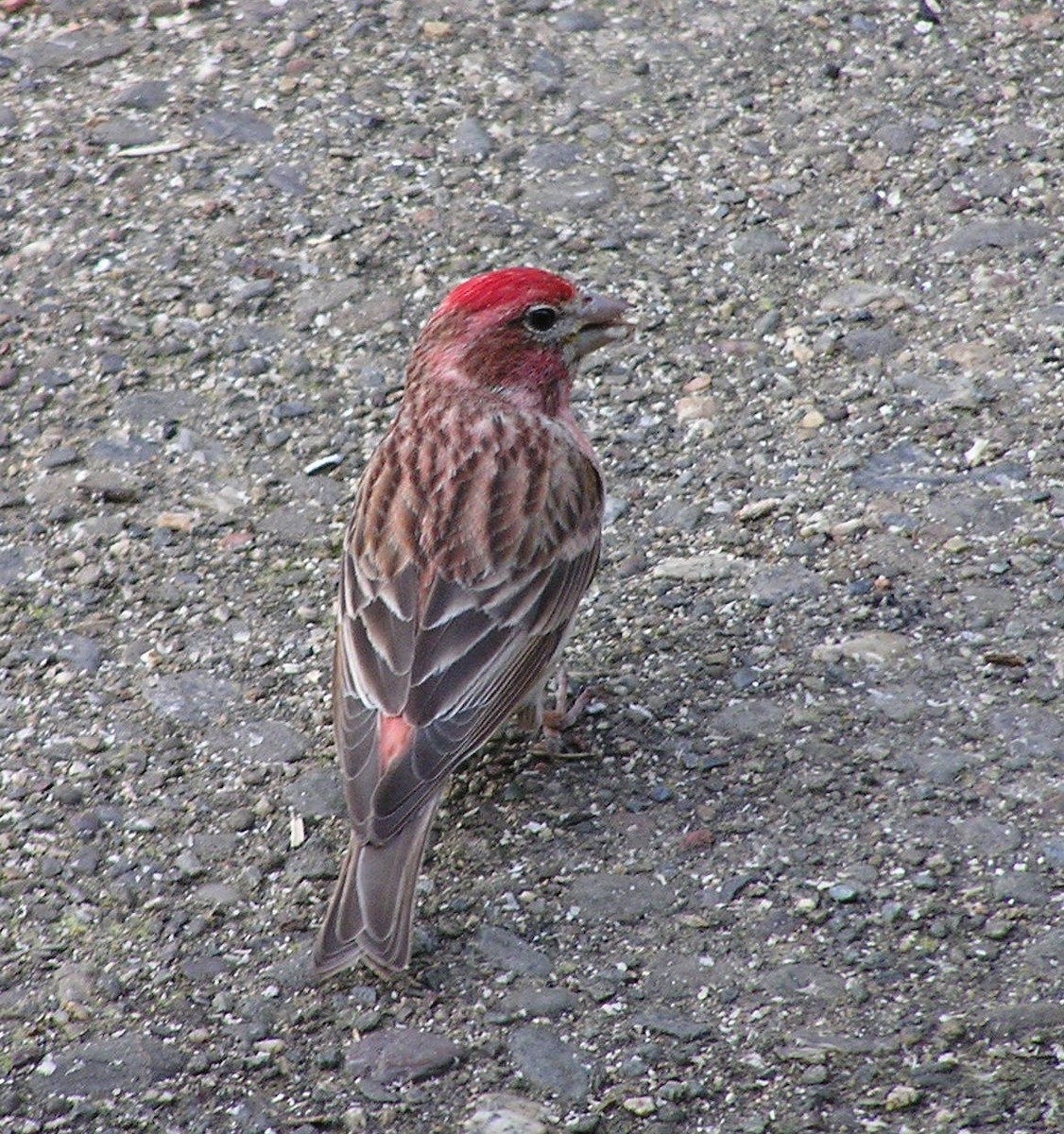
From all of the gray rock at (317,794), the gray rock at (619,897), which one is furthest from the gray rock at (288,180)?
the gray rock at (619,897)

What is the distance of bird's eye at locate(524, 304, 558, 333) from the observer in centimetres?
557

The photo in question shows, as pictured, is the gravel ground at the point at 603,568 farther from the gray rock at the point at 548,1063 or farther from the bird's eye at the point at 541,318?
the bird's eye at the point at 541,318

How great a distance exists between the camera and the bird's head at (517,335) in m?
5.54

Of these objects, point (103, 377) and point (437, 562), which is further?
point (103, 377)

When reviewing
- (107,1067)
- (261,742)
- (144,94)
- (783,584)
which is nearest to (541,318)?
(783,584)

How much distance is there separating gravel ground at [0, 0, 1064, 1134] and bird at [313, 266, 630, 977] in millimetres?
314

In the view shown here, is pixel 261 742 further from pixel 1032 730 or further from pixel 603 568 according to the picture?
pixel 1032 730

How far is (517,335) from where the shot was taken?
5.58m

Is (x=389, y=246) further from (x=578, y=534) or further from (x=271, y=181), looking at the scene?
(x=578, y=534)

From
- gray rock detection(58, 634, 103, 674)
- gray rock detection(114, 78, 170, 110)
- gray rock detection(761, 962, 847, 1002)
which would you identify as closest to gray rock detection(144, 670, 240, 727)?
gray rock detection(58, 634, 103, 674)

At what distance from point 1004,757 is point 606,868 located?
113 centimetres

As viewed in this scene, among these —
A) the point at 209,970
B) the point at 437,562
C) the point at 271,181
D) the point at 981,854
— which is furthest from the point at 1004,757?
the point at 271,181

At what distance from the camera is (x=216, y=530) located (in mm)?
6211

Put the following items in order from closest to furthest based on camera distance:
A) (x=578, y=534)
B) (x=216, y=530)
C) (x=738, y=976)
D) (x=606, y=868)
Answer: (x=738, y=976) < (x=606, y=868) < (x=578, y=534) < (x=216, y=530)
